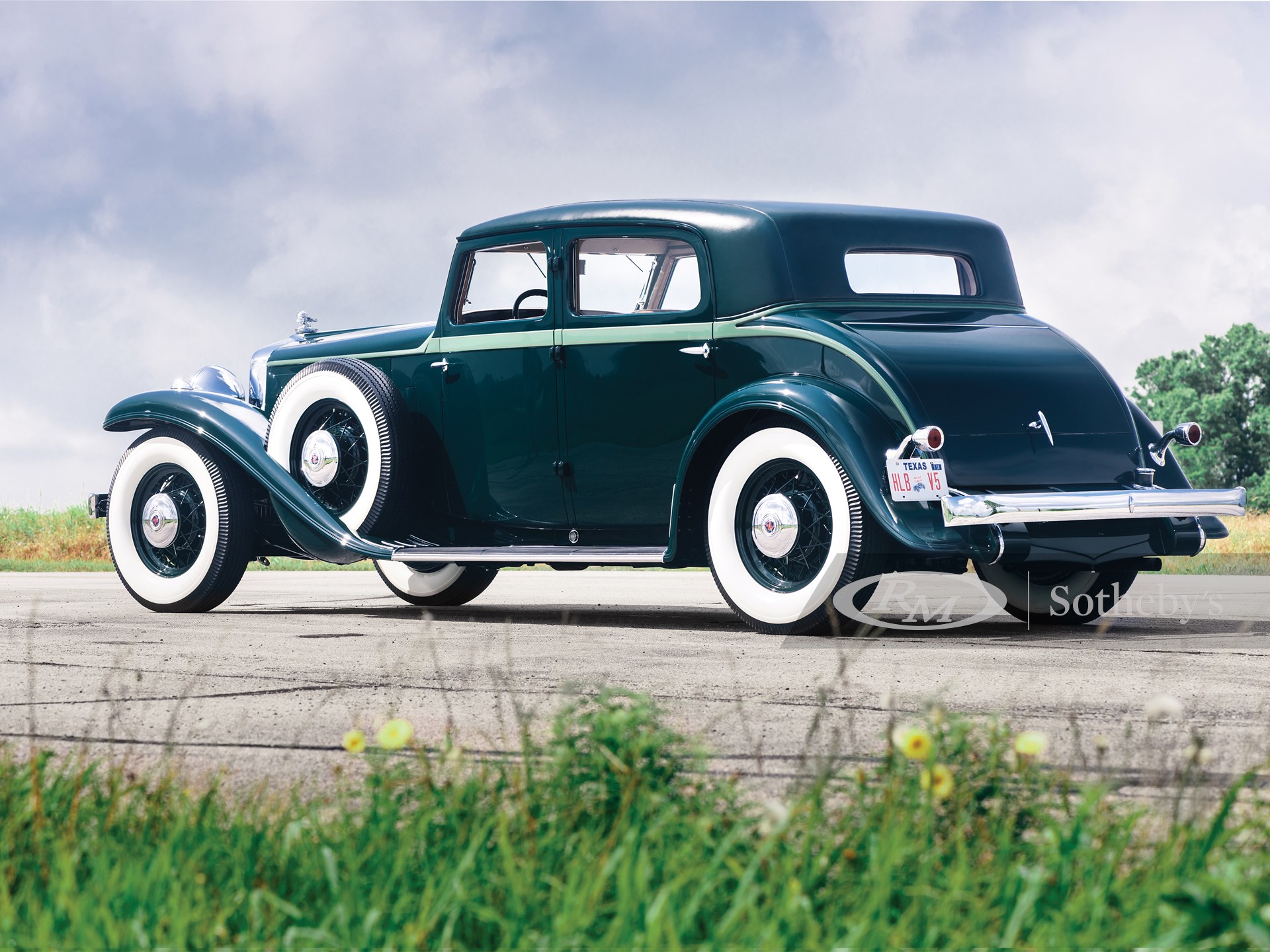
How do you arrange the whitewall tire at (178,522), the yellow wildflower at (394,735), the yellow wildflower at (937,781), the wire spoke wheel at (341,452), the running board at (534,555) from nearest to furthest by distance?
A: the yellow wildflower at (937,781)
the yellow wildflower at (394,735)
the running board at (534,555)
the wire spoke wheel at (341,452)
the whitewall tire at (178,522)

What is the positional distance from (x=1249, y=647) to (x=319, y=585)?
8.00 m

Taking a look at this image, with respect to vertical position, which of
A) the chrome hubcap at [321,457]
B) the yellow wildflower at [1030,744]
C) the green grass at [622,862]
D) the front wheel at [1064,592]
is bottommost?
the green grass at [622,862]

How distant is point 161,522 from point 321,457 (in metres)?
1.14

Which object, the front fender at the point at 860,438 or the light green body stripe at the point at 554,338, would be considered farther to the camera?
the light green body stripe at the point at 554,338

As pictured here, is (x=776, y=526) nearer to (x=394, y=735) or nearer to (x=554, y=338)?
(x=554, y=338)

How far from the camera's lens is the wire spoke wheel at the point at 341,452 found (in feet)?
26.0

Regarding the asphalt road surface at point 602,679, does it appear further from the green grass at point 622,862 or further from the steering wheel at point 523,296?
the steering wheel at point 523,296

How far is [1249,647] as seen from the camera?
5.96 m

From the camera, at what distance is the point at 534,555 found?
706cm

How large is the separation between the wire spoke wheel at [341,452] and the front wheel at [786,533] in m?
2.37

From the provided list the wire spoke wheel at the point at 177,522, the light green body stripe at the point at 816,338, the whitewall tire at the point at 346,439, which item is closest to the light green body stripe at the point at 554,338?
the light green body stripe at the point at 816,338

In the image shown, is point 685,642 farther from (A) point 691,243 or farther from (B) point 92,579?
(B) point 92,579

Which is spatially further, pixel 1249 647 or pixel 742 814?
pixel 1249 647

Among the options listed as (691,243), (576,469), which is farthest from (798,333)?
(576,469)
